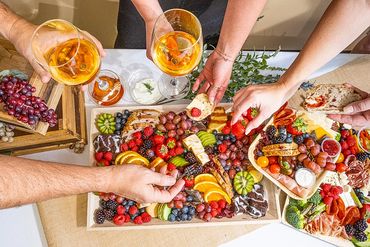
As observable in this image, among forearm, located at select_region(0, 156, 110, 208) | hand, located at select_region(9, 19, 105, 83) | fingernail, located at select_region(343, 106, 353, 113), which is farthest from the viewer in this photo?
fingernail, located at select_region(343, 106, 353, 113)

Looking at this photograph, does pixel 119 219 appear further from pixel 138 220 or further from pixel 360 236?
pixel 360 236

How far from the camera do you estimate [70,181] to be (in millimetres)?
1190

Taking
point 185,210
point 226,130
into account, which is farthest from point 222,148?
point 185,210

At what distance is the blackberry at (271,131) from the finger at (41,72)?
859mm

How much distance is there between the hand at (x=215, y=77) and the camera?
137 centimetres

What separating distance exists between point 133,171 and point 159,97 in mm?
Result: 420

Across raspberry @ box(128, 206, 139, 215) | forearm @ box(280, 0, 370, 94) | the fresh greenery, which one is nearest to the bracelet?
the fresh greenery

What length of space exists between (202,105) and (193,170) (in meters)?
0.26

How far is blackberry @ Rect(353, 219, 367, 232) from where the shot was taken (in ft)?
4.70

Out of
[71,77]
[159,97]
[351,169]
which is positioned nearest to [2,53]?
[71,77]

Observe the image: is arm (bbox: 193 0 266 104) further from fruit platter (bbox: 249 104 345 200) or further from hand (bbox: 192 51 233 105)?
fruit platter (bbox: 249 104 345 200)

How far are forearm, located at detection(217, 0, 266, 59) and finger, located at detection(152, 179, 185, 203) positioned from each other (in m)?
0.52

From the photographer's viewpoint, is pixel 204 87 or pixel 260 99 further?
pixel 204 87

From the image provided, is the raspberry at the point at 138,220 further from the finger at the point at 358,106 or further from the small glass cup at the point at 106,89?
the finger at the point at 358,106
